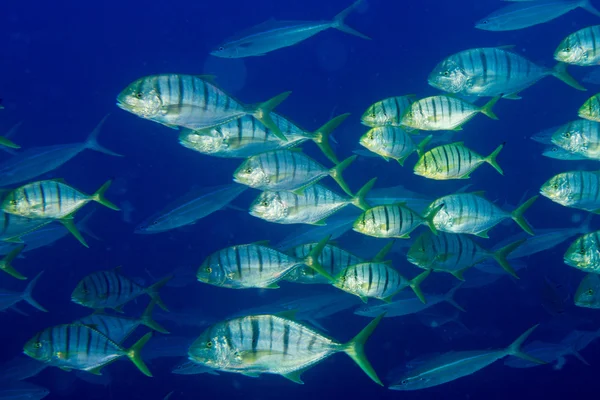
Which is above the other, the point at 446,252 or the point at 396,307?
the point at 446,252

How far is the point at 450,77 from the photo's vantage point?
15.4ft

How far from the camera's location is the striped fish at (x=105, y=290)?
15.9ft

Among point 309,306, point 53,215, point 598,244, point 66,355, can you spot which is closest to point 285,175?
point 53,215

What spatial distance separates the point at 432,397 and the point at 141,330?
7818 millimetres

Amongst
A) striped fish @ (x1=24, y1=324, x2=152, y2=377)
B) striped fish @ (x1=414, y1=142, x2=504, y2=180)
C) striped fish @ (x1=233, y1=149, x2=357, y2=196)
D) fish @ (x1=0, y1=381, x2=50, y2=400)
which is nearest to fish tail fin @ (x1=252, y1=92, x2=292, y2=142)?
striped fish @ (x1=233, y1=149, x2=357, y2=196)

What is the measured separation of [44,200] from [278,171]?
6.51 feet

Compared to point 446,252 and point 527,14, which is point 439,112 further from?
point 527,14

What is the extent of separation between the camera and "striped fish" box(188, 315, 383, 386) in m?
3.20

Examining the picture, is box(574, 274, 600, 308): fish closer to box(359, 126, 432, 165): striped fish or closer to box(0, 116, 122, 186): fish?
box(359, 126, 432, 165): striped fish

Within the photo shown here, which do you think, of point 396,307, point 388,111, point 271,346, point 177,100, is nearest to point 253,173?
point 177,100

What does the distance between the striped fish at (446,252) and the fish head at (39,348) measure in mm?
3218

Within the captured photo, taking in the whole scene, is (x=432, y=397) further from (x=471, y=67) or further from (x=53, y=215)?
(x=53, y=215)

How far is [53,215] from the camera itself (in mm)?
4148

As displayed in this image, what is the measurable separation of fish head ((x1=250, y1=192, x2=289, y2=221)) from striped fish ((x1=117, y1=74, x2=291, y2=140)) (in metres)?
1.01
